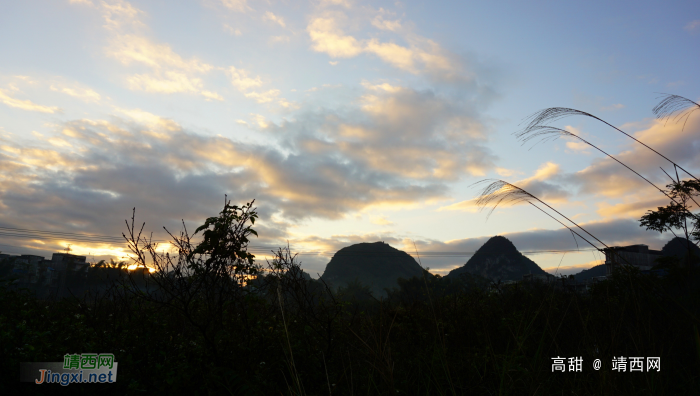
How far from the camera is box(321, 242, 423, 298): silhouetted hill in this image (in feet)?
546

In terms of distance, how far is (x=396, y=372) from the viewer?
11.3 ft

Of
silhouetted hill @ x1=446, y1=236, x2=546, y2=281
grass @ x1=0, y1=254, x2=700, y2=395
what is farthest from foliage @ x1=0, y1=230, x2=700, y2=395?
silhouetted hill @ x1=446, y1=236, x2=546, y2=281

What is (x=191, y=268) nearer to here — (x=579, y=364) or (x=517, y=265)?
(x=579, y=364)

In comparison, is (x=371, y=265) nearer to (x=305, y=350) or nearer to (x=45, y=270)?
(x=45, y=270)

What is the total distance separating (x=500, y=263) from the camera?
135 m

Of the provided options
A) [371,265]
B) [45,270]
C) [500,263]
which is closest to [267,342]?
[45,270]

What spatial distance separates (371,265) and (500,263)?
205 ft

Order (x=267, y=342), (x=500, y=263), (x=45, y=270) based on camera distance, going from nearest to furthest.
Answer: (x=267, y=342) < (x=45, y=270) < (x=500, y=263)

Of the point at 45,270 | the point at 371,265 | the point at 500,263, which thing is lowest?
the point at 371,265

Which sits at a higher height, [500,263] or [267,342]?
[267,342]

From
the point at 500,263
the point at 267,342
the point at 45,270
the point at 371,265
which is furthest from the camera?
the point at 371,265

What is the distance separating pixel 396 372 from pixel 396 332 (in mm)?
3243

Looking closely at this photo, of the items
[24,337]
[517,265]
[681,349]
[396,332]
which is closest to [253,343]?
[24,337]

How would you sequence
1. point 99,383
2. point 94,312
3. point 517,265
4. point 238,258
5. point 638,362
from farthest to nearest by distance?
point 517,265 < point 94,312 < point 238,258 < point 99,383 < point 638,362
